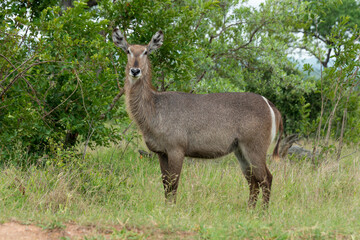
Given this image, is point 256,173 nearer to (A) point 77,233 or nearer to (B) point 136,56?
(B) point 136,56

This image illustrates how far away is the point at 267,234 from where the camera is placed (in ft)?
13.5

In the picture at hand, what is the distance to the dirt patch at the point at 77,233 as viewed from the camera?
12.8ft

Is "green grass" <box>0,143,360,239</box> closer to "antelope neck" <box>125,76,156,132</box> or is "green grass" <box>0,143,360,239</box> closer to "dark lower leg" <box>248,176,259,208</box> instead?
"dark lower leg" <box>248,176,259,208</box>

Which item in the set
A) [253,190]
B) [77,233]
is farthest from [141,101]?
[77,233]

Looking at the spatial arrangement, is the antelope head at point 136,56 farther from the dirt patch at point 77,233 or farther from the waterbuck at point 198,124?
the dirt patch at point 77,233

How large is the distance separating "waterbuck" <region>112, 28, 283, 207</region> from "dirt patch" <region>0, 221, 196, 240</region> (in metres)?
1.36

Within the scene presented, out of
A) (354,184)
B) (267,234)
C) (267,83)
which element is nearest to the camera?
(267,234)

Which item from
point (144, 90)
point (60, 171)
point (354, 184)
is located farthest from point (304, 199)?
point (60, 171)

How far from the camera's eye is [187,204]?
17.4 feet

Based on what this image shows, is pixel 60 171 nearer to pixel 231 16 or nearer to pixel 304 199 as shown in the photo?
pixel 304 199

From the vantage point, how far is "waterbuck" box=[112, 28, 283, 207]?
5531mm

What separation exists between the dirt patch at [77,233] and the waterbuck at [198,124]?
1.36 meters

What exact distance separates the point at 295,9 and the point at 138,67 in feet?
18.2

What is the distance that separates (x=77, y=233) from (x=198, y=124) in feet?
7.56
